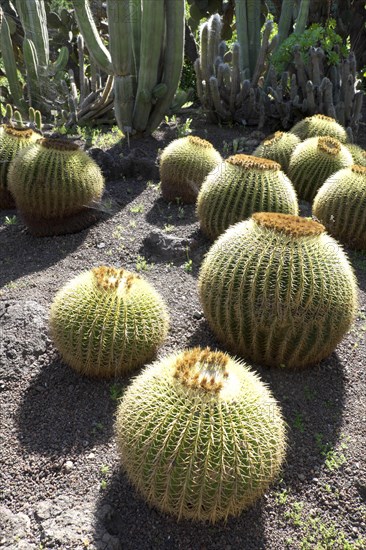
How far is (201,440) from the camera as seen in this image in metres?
2.30

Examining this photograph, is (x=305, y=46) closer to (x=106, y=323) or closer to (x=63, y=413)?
(x=106, y=323)

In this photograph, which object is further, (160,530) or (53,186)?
(53,186)

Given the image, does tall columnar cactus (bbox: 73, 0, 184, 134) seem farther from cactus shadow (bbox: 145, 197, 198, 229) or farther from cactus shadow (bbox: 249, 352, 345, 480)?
cactus shadow (bbox: 249, 352, 345, 480)

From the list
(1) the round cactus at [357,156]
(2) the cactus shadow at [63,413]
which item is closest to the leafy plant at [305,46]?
(1) the round cactus at [357,156]

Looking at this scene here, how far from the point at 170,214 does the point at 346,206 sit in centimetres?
183

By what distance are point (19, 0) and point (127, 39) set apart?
2821 millimetres

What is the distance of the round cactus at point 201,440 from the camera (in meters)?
2.31

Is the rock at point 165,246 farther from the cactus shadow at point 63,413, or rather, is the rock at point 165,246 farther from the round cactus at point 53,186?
the cactus shadow at point 63,413

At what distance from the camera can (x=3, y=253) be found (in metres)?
5.34

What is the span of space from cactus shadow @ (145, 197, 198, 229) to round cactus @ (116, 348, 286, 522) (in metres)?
3.24

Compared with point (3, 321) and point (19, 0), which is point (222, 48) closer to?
point (19, 0)

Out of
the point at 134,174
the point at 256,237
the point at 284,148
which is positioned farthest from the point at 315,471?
the point at 134,174

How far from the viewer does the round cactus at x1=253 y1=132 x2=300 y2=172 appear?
624 centimetres

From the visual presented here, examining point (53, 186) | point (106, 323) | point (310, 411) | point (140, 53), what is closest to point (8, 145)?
point (53, 186)
